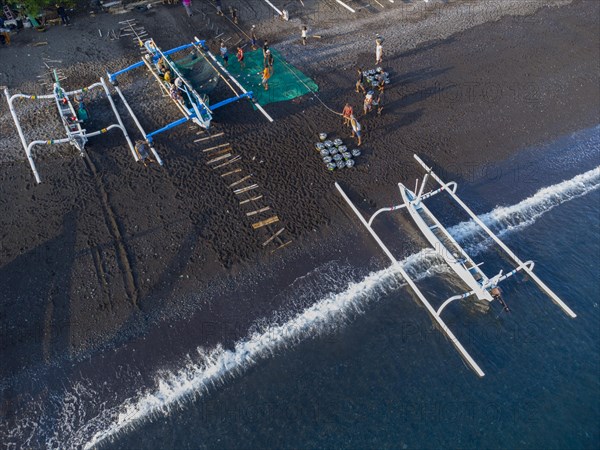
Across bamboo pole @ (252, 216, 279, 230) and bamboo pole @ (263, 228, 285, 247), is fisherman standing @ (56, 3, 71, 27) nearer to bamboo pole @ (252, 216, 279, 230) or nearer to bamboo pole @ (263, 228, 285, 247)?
bamboo pole @ (252, 216, 279, 230)

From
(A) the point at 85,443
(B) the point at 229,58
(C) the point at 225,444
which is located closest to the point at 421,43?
(B) the point at 229,58

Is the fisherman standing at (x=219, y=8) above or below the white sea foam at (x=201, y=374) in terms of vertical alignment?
above

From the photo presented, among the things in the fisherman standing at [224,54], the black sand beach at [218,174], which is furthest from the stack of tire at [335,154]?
the fisherman standing at [224,54]

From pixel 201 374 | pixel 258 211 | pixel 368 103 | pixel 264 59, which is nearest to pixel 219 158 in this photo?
pixel 258 211

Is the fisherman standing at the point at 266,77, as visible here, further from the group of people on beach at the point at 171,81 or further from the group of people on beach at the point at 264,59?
the group of people on beach at the point at 171,81

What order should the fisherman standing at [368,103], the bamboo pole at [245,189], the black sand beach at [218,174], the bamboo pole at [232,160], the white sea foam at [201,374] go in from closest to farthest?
1. the white sea foam at [201,374]
2. the black sand beach at [218,174]
3. the bamboo pole at [245,189]
4. the bamboo pole at [232,160]
5. the fisherman standing at [368,103]

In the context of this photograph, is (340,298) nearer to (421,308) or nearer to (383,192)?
(421,308)
